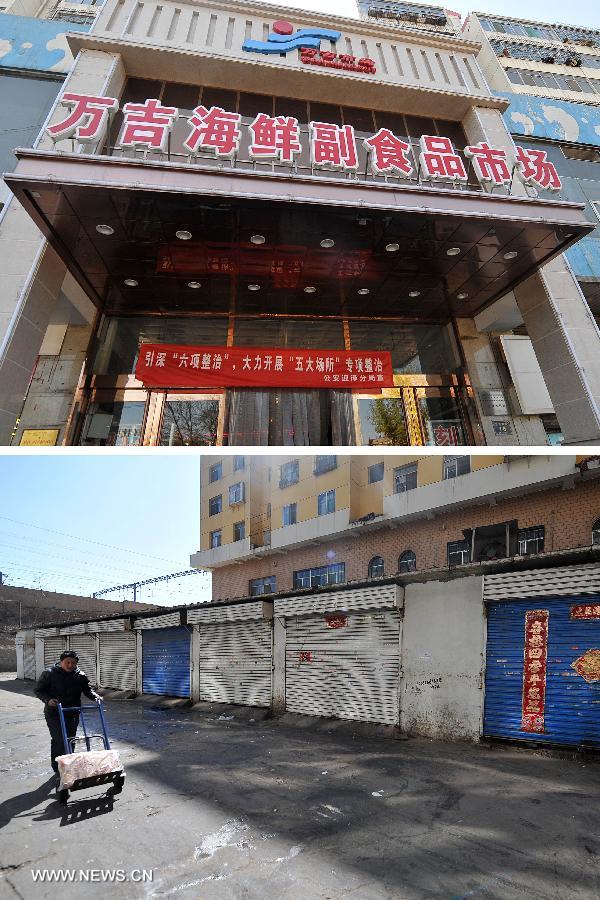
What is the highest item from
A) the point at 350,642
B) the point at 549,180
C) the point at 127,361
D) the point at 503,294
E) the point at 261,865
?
the point at 549,180

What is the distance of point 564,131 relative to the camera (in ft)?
63.9

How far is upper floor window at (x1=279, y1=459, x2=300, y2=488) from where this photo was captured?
27.7 meters

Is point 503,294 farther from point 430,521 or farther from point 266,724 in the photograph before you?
point 266,724

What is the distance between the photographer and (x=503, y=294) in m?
14.1

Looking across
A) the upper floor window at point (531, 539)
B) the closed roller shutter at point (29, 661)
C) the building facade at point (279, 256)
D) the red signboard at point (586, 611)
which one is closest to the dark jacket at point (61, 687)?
the building facade at point (279, 256)

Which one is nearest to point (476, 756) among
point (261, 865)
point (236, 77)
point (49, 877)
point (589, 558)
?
point (589, 558)

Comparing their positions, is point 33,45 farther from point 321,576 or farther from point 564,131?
point 321,576

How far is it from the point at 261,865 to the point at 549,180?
1468cm

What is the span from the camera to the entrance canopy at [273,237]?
34.4 feet

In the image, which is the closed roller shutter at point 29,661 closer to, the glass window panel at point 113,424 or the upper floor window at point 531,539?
the glass window panel at point 113,424

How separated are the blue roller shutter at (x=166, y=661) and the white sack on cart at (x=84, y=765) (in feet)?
31.3

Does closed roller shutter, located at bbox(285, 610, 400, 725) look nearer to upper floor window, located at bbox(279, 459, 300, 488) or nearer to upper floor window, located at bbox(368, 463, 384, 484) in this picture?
upper floor window, located at bbox(368, 463, 384, 484)

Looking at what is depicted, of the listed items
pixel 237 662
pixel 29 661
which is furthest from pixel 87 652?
pixel 237 662

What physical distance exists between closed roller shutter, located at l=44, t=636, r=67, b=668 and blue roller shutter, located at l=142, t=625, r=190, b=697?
703cm
